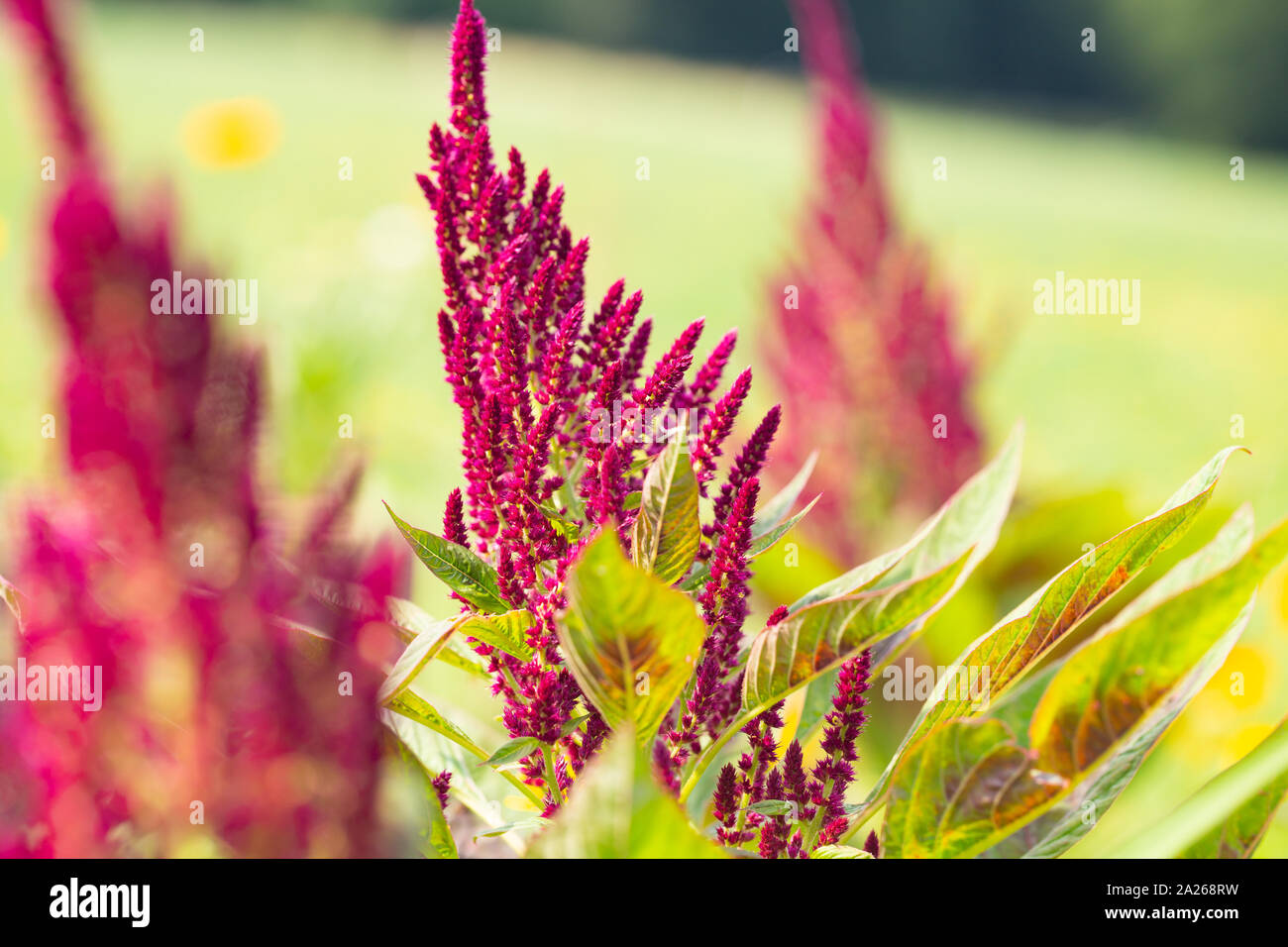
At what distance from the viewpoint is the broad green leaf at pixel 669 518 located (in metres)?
0.47

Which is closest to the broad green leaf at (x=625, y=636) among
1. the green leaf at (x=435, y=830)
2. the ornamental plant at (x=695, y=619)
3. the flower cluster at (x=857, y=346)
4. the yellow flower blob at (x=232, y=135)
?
the ornamental plant at (x=695, y=619)

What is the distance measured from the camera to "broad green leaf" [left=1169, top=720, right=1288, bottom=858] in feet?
1.29

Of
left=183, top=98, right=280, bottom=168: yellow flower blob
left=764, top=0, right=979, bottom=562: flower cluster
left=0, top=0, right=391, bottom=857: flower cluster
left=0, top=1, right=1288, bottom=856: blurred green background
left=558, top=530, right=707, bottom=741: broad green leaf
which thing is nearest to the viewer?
left=0, top=0, right=391, bottom=857: flower cluster

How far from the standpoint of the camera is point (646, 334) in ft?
1.76

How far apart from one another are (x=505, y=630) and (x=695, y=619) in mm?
101

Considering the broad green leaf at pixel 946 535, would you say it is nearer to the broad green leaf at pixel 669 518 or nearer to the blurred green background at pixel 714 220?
the broad green leaf at pixel 669 518

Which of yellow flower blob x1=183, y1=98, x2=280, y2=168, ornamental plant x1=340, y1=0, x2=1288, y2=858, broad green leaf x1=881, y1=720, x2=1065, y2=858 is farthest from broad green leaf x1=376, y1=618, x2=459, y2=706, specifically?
yellow flower blob x1=183, y1=98, x2=280, y2=168

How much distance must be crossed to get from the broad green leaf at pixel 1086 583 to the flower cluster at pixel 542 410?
0.41 ft

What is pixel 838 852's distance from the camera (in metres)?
0.47

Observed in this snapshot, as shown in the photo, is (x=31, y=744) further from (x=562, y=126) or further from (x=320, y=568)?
(x=562, y=126)

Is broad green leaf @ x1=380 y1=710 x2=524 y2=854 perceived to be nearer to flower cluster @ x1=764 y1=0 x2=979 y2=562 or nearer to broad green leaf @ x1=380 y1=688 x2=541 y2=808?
broad green leaf @ x1=380 y1=688 x2=541 y2=808

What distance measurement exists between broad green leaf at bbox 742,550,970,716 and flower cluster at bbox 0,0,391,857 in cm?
19

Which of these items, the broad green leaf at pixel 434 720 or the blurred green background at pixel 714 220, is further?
the blurred green background at pixel 714 220

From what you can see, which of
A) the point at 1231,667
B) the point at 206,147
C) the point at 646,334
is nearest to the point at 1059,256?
the point at 206,147
